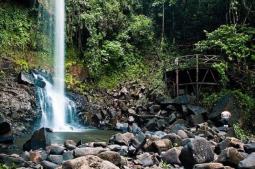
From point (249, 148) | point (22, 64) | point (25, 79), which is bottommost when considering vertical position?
point (249, 148)

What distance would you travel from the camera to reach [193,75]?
23.1 meters

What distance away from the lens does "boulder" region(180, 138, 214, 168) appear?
10.2 metres

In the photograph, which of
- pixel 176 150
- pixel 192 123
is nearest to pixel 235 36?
pixel 192 123

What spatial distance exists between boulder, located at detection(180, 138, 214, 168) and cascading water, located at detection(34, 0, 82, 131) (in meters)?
9.36

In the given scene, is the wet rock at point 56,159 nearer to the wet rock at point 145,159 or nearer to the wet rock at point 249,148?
the wet rock at point 145,159

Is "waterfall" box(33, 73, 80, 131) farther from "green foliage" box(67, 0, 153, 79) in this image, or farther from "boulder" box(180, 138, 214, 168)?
"boulder" box(180, 138, 214, 168)

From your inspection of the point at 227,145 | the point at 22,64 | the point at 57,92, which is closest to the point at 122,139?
the point at 227,145

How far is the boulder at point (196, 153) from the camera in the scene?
1020cm

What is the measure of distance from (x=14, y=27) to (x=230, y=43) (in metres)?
11.5

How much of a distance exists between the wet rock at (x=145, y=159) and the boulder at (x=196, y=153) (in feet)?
2.72

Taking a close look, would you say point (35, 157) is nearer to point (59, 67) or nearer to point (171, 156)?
point (171, 156)

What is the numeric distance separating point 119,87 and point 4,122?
35.0ft

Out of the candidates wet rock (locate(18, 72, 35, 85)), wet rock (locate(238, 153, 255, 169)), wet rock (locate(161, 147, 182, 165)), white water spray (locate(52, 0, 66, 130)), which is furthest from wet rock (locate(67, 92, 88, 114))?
wet rock (locate(238, 153, 255, 169))

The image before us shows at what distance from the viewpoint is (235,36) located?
22.2 m
